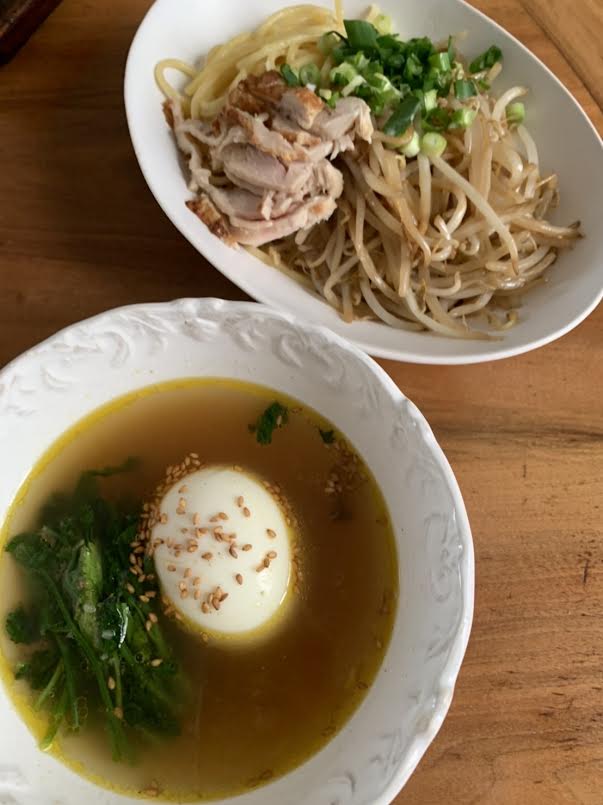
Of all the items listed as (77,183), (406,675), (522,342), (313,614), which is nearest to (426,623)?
(406,675)

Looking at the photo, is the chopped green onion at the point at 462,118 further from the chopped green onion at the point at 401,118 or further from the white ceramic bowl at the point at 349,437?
the white ceramic bowl at the point at 349,437

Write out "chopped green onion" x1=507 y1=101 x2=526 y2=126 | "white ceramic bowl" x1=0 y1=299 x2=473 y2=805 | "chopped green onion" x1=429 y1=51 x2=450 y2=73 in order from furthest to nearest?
"chopped green onion" x1=507 y1=101 x2=526 y2=126, "chopped green onion" x1=429 y1=51 x2=450 y2=73, "white ceramic bowl" x1=0 y1=299 x2=473 y2=805

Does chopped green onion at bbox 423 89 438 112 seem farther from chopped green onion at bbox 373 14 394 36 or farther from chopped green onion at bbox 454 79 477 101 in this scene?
chopped green onion at bbox 373 14 394 36

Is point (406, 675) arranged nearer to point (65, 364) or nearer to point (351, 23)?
point (65, 364)

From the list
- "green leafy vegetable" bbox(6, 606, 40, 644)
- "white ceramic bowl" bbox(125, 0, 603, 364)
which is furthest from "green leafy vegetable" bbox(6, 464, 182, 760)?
"white ceramic bowl" bbox(125, 0, 603, 364)

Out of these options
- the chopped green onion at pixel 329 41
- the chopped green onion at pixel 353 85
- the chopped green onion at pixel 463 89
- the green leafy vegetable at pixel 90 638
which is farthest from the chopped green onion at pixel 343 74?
the green leafy vegetable at pixel 90 638

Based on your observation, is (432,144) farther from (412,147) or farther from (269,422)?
(269,422)

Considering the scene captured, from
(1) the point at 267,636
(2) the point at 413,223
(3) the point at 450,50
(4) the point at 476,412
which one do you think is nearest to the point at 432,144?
(2) the point at 413,223
